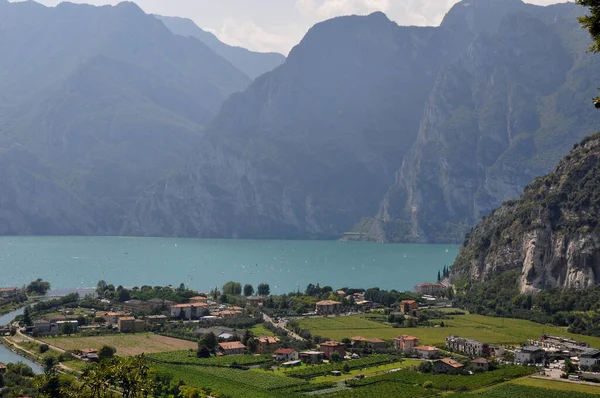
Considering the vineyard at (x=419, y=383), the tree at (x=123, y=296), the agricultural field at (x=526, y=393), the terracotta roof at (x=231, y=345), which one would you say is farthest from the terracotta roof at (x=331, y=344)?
the tree at (x=123, y=296)

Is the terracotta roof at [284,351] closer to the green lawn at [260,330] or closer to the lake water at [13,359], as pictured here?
the green lawn at [260,330]

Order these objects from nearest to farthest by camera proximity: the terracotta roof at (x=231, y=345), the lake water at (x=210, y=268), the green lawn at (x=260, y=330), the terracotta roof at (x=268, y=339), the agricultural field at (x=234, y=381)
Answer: the agricultural field at (x=234, y=381)
the terracotta roof at (x=231, y=345)
the terracotta roof at (x=268, y=339)
the green lawn at (x=260, y=330)
the lake water at (x=210, y=268)

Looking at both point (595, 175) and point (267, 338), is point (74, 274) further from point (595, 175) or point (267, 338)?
point (595, 175)

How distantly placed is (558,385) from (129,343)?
35.7 meters

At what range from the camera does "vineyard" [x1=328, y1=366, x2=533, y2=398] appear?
171 feet

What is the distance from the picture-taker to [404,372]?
59.3 meters

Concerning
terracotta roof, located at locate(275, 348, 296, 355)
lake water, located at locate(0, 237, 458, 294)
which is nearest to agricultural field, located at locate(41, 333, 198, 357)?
terracotta roof, located at locate(275, 348, 296, 355)

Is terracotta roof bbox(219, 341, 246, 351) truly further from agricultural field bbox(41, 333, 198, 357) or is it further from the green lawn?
the green lawn

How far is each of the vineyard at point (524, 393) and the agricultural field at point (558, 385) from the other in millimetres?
1196

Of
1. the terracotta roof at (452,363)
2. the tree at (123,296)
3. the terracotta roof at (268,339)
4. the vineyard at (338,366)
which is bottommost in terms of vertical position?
the vineyard at (338,366)

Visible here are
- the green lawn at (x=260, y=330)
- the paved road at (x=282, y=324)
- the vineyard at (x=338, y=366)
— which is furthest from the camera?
the green lawn at (x=260, y=330)

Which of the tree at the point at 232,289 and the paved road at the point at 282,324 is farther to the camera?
the tree at the point at 232,289

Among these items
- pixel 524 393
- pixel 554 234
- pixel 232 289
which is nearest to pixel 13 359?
pixel 524 393

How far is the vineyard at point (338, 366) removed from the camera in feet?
194
